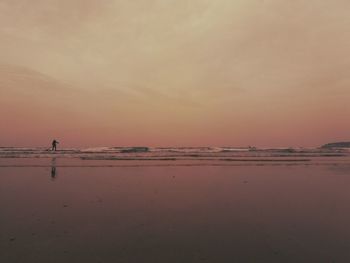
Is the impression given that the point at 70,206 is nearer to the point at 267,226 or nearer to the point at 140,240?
the point at 140,240

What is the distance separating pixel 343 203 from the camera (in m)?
12.0

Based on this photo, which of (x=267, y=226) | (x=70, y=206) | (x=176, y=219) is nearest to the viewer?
(x=267, y=226)

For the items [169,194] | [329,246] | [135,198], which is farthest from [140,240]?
[169,194]

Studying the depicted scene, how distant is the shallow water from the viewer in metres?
6.59

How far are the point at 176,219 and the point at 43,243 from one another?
3.85 metres

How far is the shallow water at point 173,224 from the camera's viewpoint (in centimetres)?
659

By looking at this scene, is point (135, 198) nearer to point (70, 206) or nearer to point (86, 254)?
point (70, 206)

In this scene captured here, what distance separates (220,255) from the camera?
6.51 meters

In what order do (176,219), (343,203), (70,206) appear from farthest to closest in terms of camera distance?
(343,203) → (70,206) → (176,219)

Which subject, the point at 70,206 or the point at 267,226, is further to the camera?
the point at 70,206

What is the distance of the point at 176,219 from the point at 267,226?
8.75ft

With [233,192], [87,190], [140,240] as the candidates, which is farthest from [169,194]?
[140,240]

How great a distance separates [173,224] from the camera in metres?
8.85

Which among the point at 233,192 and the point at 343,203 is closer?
the point at 343,203
